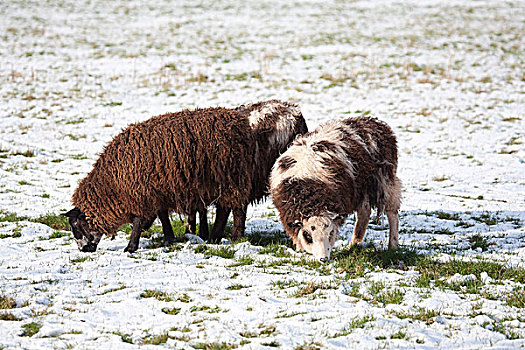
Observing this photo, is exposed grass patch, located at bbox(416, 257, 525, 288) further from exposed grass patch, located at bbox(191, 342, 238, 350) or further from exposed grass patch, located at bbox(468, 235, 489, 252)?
exposed grass patch, located at bbox(191, 342, 238, 350)

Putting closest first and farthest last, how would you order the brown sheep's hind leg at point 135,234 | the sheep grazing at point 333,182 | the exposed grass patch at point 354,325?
the exposed grass patch at point 354,325
the sheep grazing at point 333,182
the brown sheep's hind leg at point 135,234

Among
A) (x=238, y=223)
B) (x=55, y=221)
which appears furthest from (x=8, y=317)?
(x=55, y=221)

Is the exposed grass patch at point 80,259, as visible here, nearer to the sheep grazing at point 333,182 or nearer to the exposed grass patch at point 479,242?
the sheep grazing at point 333,182

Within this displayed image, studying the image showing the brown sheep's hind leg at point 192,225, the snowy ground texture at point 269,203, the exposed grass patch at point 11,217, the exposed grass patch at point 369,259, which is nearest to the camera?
the snowy ground texture at point 269,203

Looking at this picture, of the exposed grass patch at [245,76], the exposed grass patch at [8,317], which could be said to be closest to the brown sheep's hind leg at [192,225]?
the exposed grass patch at [8,317]

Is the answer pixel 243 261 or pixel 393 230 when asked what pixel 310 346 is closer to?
pixel 243 261

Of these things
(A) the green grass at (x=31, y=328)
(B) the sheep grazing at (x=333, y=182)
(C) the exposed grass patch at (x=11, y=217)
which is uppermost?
(B) the sheep grazing at (x=333, y=182)

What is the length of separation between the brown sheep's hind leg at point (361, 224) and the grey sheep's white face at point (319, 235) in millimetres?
1322

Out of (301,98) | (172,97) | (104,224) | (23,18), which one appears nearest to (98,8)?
(23,18)

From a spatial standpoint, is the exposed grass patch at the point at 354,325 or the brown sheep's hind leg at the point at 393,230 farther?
the brown sheep's hind leg at the point at 393,230

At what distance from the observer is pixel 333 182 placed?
26.8 feet

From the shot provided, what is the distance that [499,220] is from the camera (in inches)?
407

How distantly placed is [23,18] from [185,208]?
34.5m

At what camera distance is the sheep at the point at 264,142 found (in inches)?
369
